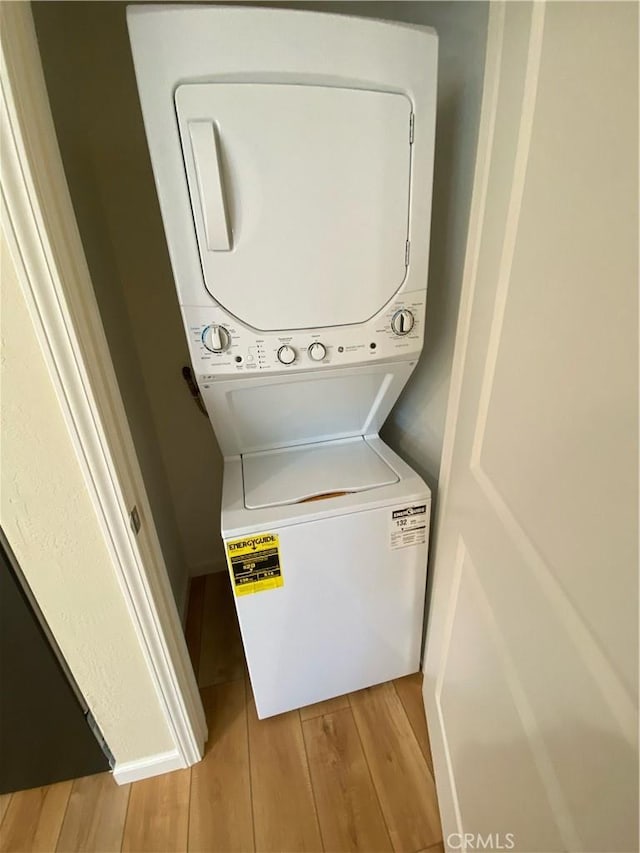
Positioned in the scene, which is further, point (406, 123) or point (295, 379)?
point (295, 379)

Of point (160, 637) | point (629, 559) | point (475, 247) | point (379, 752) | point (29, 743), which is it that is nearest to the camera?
point (629, 559)

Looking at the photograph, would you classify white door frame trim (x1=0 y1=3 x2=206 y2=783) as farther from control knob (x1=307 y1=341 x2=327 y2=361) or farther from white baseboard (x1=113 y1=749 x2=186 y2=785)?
control knob (x1=307 y1=341 x2=327 y2=361)

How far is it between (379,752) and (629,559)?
119cm

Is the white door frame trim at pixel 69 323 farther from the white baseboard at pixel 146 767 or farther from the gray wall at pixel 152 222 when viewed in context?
the gray wall at pixel 152 222

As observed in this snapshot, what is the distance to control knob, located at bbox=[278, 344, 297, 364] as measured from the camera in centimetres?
94

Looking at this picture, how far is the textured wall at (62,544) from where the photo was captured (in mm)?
708

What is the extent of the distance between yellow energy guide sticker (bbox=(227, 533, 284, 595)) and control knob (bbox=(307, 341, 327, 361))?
0.45 metres

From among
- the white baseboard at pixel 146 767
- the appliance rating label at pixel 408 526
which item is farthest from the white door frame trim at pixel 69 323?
the appliance rating label at pixel 408 526

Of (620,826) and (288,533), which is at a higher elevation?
(620,826)

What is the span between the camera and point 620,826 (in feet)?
1.40

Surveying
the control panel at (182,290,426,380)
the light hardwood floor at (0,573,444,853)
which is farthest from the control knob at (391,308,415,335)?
the light hardwood floor at (0,573,444,853)

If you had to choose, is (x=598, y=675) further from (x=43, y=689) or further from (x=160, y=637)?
(x=43, y=689)

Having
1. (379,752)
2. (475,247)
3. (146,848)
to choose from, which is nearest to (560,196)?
(475,247)

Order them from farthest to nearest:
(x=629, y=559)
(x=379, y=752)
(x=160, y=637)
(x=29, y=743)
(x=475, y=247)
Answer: (x=379, y=752), (x=29, y=743), (x=160, y=637), (x=475, y=247), (x=629, y=559)
